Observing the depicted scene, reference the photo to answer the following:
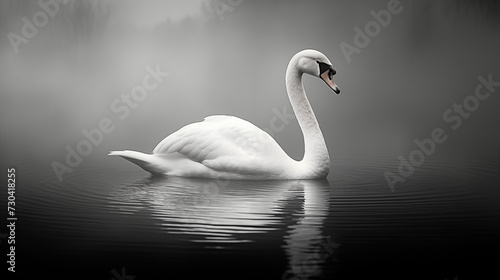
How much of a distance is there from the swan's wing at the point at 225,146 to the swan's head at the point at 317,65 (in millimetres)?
944

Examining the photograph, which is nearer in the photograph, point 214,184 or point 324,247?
point 324,247

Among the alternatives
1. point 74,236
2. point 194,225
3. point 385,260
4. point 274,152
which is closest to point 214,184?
point 274,152

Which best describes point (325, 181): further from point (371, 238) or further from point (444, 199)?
point (371, 238)

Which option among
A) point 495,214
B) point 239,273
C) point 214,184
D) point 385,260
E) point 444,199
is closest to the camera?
point 239,273

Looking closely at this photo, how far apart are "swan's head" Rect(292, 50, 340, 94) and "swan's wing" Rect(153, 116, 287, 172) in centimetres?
94

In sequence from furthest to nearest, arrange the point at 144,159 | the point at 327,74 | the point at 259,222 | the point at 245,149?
the point at 327,74, the point at 144,159, the point at 245,149, the point at 259,222

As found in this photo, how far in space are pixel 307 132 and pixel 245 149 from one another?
34.2 inches

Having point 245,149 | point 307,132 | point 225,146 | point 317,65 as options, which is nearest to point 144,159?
point 225,146

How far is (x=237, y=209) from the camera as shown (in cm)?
672

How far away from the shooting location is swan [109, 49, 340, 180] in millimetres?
8383

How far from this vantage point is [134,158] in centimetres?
867

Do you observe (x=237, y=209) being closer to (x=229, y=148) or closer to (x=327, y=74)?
(x=229, y=148)

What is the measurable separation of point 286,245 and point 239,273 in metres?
0.76

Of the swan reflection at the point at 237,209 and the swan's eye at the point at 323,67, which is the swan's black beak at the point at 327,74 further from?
the swan reflection at the point at 237,209
